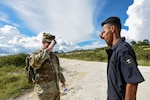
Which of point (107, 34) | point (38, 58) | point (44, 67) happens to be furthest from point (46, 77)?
point (107, 34)

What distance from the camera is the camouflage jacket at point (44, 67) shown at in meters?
4.62

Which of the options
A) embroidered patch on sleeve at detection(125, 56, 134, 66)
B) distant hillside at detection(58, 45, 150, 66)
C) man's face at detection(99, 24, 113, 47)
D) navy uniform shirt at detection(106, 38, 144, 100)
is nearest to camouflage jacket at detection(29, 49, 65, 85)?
man's face at detection(99, 24, 113, 47)

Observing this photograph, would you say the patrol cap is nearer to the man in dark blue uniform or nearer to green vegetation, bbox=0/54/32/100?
the man in dark blue uniform

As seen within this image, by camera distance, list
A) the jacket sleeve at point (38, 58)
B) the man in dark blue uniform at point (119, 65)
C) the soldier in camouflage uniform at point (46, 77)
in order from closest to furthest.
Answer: the man in dark blue uniform at point (119, 65) < the jacket sleeve at point (38, 58) < the soldier in camouflage uniform at point (46, 77)

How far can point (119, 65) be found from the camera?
2740 millimetres

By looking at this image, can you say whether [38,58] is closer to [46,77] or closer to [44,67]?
[44,67]

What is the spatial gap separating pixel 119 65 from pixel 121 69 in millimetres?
55

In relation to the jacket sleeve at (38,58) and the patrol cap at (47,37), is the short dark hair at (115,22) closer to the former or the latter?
the jacket sleeve at (38,58)

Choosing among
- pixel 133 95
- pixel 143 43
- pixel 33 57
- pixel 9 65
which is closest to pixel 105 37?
pixel 133 95

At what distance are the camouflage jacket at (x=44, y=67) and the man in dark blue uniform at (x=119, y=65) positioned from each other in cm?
184

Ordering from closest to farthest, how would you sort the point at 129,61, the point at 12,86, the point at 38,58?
the point at 129,61 < the point at 38,58 < the point at 12,86

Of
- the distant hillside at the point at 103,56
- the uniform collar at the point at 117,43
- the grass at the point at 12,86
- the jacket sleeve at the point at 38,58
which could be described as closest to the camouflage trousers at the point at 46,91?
the jacket sleeve at the point at 38,58

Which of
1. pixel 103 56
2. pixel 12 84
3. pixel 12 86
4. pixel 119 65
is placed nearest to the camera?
pixel 119 65

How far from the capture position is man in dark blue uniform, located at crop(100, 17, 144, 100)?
2623mm
